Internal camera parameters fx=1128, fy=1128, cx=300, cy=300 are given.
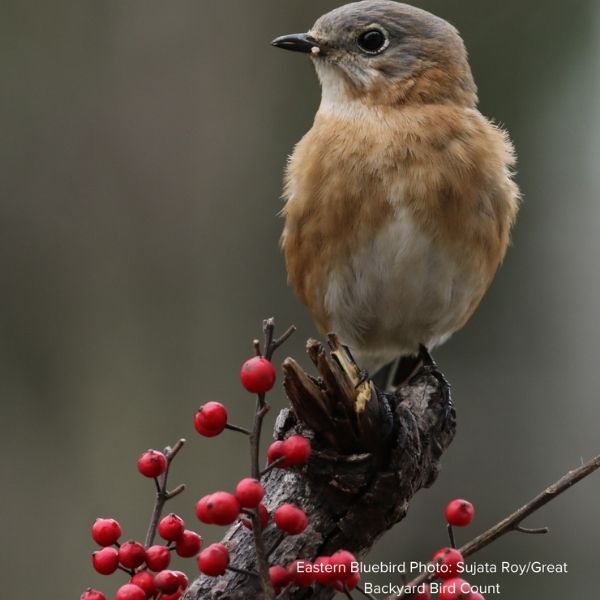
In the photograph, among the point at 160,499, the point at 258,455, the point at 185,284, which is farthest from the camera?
the point at 185,284

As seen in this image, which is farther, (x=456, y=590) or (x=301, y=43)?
(x=301, y=43)

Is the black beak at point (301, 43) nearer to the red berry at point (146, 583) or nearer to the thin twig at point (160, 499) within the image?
the thin twig at point (160, 499)

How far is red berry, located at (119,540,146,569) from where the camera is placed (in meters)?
2.17

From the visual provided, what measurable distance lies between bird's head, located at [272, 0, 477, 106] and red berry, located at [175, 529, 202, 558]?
1830 mm

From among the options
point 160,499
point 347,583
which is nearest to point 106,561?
point 160,499

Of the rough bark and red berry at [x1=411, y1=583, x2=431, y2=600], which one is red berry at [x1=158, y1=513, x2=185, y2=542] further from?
red berry at [x1=411, y1=583, x2=431, y2=600]

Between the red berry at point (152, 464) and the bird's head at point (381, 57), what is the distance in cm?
181

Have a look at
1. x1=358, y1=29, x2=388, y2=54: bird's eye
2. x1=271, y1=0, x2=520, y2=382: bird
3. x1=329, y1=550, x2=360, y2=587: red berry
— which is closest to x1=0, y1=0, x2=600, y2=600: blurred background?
x1=271, y1=0, x2=520, y2=382: bird

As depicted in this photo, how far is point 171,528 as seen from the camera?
2201 millimetres

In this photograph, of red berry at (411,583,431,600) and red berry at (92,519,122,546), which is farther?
red berry at (92,519,122,546)

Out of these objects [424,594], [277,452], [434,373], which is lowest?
[434,373]

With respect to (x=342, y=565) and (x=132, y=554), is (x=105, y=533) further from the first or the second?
(x=342, y=565)

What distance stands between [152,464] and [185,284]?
127 inches

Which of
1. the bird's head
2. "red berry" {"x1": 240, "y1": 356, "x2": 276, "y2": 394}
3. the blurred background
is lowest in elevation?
the blurred background
